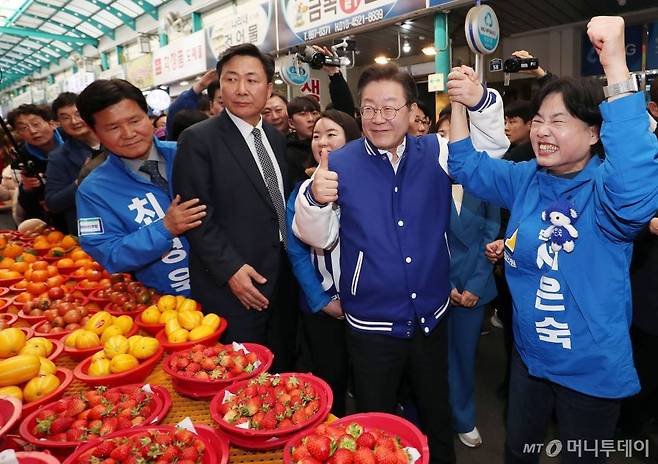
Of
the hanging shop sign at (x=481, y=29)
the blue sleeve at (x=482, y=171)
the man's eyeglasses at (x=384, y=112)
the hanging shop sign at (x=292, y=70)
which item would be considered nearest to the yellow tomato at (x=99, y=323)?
the man's eyeglasses at (x=384, y=112)

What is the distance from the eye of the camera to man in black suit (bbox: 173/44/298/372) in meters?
1.93

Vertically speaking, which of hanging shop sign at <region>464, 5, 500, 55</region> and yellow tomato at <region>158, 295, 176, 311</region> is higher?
hanging shop sign at <region>464, 5, 500, 55</region>

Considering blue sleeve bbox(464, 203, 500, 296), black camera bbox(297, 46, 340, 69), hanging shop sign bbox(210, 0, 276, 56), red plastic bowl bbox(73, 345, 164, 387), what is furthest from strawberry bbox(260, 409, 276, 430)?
hanging shop sign bbox(210, 0, 276, 56)

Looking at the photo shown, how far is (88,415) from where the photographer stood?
3.92 ft

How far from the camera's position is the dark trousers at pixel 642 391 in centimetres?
227

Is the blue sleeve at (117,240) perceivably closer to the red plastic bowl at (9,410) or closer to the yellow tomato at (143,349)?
the yellow tomato at (143,349)

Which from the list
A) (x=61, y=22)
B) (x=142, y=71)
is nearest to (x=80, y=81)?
(x=61, y=22)

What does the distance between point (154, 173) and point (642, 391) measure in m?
2.81

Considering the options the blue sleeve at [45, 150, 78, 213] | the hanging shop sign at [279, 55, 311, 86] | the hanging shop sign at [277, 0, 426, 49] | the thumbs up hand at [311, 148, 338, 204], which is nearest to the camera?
the thumbs up hand at [311, 148, 338, 204]

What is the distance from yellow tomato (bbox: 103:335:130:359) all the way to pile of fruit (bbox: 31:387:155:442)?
20 cm

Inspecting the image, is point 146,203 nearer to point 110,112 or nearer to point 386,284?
point 110,112

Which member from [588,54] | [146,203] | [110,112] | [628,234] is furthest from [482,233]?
[588,54]

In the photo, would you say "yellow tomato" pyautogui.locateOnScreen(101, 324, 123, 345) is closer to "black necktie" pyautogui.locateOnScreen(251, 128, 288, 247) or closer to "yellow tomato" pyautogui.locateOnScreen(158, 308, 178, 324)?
"yellow tomato" pyautogui.locateOnScreen(158, 308, 178, 324)

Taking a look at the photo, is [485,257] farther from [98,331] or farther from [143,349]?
[98,331]
